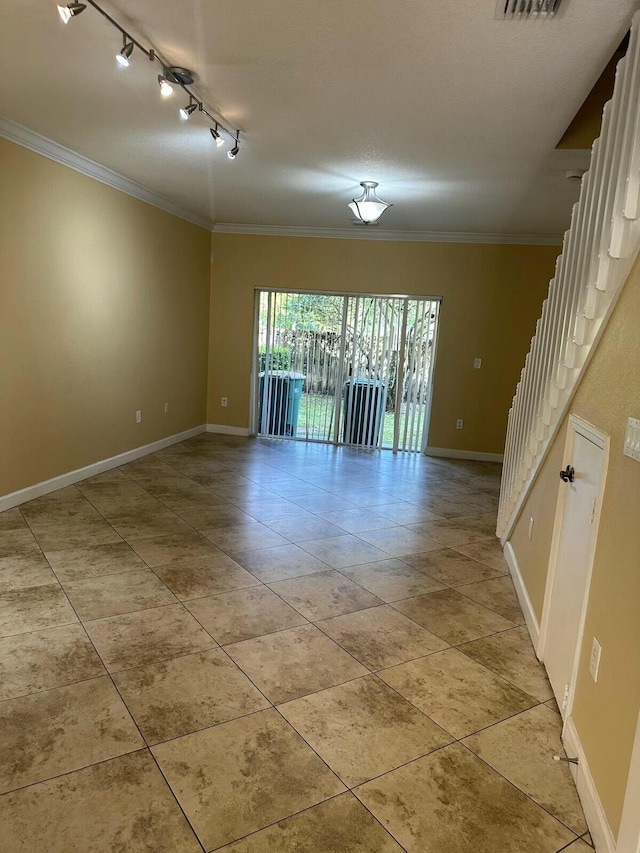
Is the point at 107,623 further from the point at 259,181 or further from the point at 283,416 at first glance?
the point at 283,416

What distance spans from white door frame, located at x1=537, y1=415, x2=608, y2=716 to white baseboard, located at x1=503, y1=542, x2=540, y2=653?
12 centimetres

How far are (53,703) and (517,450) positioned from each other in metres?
2.93

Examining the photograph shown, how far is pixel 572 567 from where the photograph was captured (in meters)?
2.28

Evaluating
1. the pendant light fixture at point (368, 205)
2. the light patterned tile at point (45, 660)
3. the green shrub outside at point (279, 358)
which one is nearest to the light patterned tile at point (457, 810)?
the light patterned tile at point (45, 660)

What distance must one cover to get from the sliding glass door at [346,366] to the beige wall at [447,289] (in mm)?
171

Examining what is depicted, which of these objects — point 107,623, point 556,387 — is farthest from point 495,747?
point 107,623

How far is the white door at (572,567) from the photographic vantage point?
2061mm

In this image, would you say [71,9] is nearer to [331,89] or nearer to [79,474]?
[331,89]

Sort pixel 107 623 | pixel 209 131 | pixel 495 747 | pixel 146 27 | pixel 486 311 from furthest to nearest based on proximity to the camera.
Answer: pixel 486 311 → pixel 209 131 → pixel 107 623 → pixel 146 27 → pixel 495 747

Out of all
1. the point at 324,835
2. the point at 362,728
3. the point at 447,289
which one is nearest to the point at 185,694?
the point at 362,728

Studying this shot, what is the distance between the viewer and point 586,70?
2516mm

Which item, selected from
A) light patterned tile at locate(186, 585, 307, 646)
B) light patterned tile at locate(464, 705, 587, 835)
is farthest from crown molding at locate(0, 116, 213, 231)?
light patterned tile at locate(464, 705, 587, 835)

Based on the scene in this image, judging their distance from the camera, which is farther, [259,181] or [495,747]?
[259,181]

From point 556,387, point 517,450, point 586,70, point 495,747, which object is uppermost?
point 586,70
